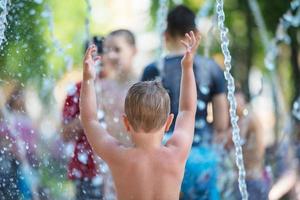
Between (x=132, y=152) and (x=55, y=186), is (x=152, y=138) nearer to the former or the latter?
(x=132, y=152)

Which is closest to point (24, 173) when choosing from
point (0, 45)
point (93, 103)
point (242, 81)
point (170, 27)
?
point (0, 45)

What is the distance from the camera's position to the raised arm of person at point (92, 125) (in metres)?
3.29

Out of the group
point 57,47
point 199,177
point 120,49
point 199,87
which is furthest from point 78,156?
point 57,47

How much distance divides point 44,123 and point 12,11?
0.73 metres

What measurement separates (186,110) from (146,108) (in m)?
0.27

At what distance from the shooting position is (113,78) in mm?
5191

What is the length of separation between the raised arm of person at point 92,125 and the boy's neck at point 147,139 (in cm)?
7

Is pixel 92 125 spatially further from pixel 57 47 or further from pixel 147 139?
pixel 57 47

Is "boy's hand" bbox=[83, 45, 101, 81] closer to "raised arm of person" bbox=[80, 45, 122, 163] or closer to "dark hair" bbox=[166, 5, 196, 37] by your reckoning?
"raised arm of person" bbox=[80, 45, 122, 163]

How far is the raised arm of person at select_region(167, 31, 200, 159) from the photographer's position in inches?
132

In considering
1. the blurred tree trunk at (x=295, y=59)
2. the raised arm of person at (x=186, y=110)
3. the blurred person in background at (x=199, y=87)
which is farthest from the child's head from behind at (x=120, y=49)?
the blurred tree trunk at (x=295, y=59)

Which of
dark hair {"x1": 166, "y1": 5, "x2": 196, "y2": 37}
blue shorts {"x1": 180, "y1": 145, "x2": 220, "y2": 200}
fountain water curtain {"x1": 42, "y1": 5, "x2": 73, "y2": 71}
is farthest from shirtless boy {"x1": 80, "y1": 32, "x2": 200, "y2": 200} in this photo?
fountain water curtain {"x1": 42, "y1": 5, "x2": 73, "y2": 71}

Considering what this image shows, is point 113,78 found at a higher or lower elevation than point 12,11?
lower

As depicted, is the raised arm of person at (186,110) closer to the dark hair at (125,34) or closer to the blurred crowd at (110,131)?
the blurred crowd at (110,131)
